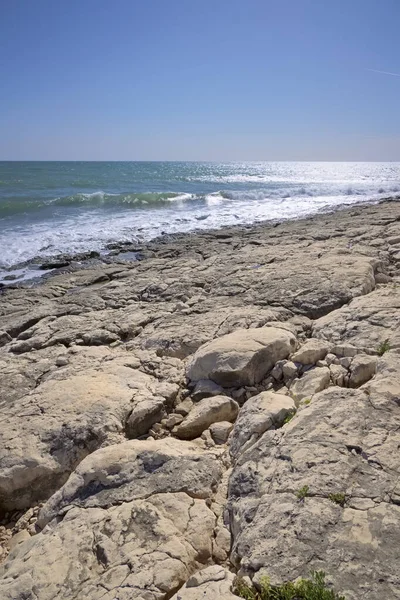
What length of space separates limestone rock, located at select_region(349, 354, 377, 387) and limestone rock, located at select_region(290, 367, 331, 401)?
0.62ft

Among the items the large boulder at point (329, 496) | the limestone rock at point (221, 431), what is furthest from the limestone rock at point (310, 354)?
the limestone rock at point (221, 431)

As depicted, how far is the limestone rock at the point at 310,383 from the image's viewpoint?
3199mm

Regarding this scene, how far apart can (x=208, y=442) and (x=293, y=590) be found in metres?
Result: 1.45

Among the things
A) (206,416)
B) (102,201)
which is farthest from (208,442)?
(102,201)

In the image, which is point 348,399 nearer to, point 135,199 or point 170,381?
point 170,381

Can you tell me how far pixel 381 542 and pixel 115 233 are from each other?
14.2m

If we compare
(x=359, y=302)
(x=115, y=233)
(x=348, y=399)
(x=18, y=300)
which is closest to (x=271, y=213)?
(x=115, y=233)

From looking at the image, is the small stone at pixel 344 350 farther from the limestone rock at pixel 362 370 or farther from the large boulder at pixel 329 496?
the large boulder at pixel 329 496

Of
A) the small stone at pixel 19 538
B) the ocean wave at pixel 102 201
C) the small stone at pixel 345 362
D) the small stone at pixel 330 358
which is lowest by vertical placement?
the small stone at pixel 19 538

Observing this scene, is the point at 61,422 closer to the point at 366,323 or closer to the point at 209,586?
the point at 209,586

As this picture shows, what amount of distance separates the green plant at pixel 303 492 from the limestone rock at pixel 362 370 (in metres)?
1.23

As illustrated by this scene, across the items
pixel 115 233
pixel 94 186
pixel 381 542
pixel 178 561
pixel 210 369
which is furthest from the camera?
pixel 94 186

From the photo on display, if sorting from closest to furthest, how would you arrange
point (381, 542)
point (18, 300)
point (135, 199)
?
point (381, 542), point (18, 300), point (135, 199)

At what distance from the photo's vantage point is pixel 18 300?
25.0ft
